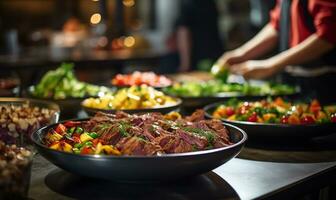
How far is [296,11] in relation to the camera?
3.35 meters

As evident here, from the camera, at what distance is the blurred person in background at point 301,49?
9.88ft

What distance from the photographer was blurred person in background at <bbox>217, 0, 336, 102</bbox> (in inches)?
119

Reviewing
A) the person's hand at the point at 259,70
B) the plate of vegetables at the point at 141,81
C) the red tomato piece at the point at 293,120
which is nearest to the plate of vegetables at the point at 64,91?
the plate of vegetables at the point at 141,81

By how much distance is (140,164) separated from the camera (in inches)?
52.5

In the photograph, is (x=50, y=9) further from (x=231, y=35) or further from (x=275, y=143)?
(x=275, y=143)

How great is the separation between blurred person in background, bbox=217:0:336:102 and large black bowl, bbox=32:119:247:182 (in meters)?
1.79

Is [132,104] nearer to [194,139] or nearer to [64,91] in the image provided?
[64,91]

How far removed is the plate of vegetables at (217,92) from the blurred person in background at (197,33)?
2887 mm

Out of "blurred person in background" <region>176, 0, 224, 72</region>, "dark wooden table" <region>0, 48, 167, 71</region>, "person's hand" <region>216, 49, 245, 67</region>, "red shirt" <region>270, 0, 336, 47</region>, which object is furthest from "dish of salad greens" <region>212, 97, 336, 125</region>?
"dark wooden table" <region>0, 48, 167, 71</region>

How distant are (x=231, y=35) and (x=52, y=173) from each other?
7.05m

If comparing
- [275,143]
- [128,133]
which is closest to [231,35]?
[275,143]

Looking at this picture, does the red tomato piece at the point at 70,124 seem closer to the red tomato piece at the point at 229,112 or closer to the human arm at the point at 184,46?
the red tomato piece at the point at 229,112

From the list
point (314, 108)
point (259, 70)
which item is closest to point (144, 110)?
point (314, 108)

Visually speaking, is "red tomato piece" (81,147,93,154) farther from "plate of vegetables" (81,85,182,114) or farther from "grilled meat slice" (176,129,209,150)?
"plate of vegetables" (81,85,182,114)
